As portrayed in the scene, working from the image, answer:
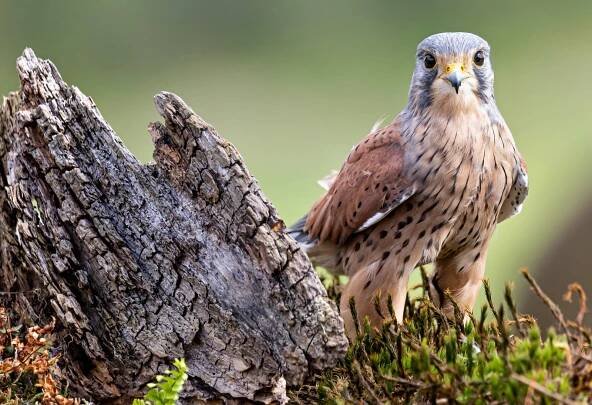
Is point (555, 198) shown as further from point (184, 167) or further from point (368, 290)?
point (184, 167)

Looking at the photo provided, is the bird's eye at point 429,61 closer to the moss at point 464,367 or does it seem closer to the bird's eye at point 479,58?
the bird's eye at point 479,58

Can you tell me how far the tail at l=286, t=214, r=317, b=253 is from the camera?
404 cm

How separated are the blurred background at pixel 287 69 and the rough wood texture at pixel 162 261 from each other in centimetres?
560

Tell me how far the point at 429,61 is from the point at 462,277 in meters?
0.93

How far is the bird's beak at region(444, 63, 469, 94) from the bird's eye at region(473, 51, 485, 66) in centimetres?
9

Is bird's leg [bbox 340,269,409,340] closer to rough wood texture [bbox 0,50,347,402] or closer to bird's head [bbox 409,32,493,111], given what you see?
bird's head [bbox 409,32,493,111]

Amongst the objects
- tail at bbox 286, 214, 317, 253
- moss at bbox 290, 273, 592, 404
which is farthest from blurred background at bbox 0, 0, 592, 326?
moss at bbox 290, 273, 592, 404

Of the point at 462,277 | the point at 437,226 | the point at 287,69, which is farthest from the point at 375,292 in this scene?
the point at 287,69

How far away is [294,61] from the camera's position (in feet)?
33.9

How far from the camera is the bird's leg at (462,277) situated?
396cm

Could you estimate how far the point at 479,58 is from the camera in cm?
373

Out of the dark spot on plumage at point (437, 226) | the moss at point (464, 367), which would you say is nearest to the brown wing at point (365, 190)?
the dark spot on plumage at point (437, 226)

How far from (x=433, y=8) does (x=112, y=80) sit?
363cm

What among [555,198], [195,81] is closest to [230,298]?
[555,198]
